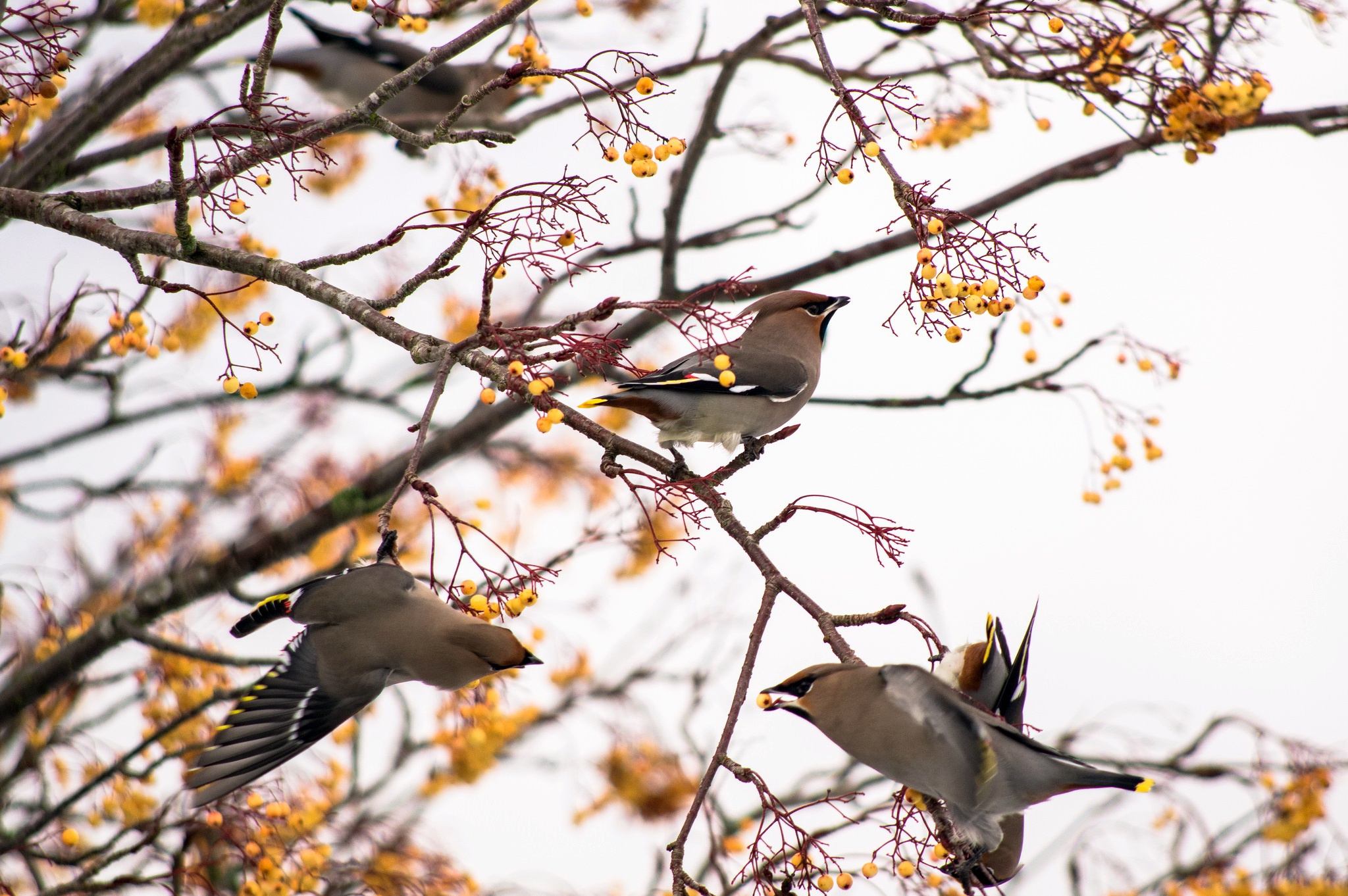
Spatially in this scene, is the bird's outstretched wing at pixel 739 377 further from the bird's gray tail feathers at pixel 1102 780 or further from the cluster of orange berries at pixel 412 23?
the bird's gray tail feathers at pixel 1102 780

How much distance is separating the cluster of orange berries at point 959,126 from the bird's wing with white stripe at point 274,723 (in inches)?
150

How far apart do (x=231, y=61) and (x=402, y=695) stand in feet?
9.82

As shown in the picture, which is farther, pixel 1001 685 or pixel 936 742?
pixel 1001 685

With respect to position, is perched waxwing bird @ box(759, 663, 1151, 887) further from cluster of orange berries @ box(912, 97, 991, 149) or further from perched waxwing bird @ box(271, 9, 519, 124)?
perched waxwing bird @ box(271, 9, 519, 124)

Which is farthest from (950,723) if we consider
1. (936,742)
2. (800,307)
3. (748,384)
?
(800,307)

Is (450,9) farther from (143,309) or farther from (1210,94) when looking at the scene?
(1210,94)

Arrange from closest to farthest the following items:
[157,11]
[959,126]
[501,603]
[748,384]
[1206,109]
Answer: [501,603], [1206,109], [748,384], [157,11], [959,126]

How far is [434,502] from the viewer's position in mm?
2541

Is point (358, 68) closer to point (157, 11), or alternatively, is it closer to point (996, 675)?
point (157, 11)

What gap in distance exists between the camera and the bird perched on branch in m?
3.70

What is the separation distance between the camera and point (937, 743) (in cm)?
303

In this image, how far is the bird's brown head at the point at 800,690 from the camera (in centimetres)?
316

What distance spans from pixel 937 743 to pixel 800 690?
15.5 inches

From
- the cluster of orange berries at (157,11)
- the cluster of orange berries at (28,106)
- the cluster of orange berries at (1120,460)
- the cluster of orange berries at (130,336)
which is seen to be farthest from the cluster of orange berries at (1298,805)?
the cluster of orange berries at (157,11)
